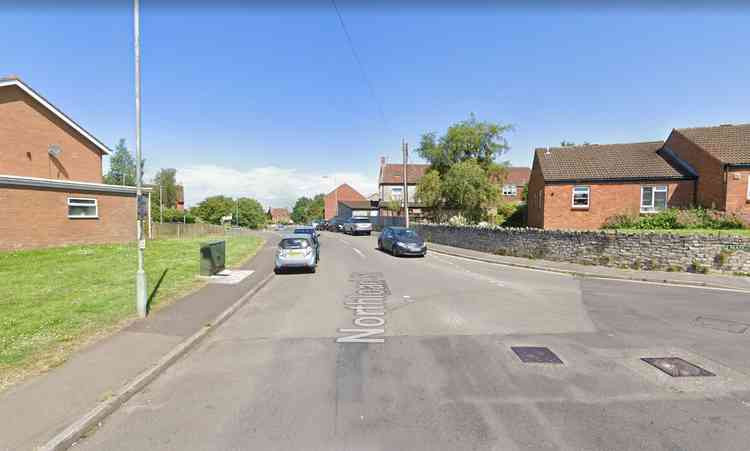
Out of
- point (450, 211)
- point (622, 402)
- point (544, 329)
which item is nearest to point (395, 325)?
point (544, 329)

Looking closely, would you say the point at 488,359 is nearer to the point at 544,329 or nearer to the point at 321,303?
the point at 544,329

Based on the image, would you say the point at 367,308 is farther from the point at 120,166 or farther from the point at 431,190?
the point at 120,166

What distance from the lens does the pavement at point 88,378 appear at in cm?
318

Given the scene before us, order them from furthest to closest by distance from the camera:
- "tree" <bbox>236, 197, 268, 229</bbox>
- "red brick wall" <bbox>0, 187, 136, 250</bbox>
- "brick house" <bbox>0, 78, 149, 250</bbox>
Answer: "tree" <bbox>236, 197, 268, 229</bbox>
"brick house" <bbox>0, 78, 149, 250</bbox>
"red brick wall" <bbox>0, 187, 136, 250</bbox>

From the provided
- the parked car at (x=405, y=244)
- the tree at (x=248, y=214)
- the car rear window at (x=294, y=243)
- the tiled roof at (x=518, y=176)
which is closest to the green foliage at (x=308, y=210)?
the tree at (x=248, y=214)

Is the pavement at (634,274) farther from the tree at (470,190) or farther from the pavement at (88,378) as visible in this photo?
the tree at (470,190)

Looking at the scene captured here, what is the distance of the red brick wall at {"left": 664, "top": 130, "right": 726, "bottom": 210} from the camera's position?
1900 cm

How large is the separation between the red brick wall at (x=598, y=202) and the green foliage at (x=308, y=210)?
71125mm

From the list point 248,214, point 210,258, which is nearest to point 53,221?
point 210,258

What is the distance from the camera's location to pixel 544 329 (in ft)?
20.8

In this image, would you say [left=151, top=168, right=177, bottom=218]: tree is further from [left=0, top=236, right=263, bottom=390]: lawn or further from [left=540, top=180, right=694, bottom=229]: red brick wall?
[left=540, top=180, right=694, bottom=229]: red brick wall

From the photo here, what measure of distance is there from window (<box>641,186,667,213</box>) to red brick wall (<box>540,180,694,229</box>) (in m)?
0.22

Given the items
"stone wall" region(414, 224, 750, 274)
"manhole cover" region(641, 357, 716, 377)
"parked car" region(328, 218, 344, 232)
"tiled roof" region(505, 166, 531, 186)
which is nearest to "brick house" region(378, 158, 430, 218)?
"parked car" region(328, 218, 344, 232)

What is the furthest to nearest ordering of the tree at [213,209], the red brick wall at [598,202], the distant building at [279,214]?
the distant building at [279,214] → the tree at [213,209] → the red brick wall at [598,202]
